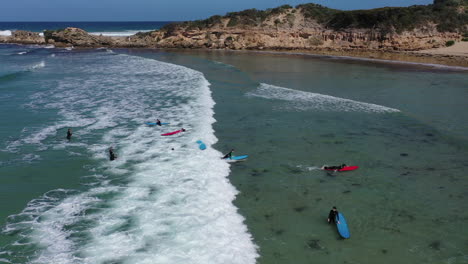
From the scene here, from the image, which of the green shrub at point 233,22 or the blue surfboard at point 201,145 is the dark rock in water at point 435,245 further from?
the green shrub at point 233,22

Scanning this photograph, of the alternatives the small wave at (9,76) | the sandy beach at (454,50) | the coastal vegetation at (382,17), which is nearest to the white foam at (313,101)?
the small wave at (9,76)

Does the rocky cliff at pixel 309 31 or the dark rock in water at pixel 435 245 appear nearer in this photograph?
the dark rock in water at pixel 435 245

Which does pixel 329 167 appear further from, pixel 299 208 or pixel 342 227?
pixel 342 227

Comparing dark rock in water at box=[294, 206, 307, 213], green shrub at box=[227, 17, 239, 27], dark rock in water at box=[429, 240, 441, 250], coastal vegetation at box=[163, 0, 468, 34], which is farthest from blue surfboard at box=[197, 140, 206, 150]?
green shrub at box=[227, 17, 239, 27]

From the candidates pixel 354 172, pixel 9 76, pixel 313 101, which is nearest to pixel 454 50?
pixel 313 101

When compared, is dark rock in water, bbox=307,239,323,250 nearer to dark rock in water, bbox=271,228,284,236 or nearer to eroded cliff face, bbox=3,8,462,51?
dark rock in water, bbox=271,228,284,236
